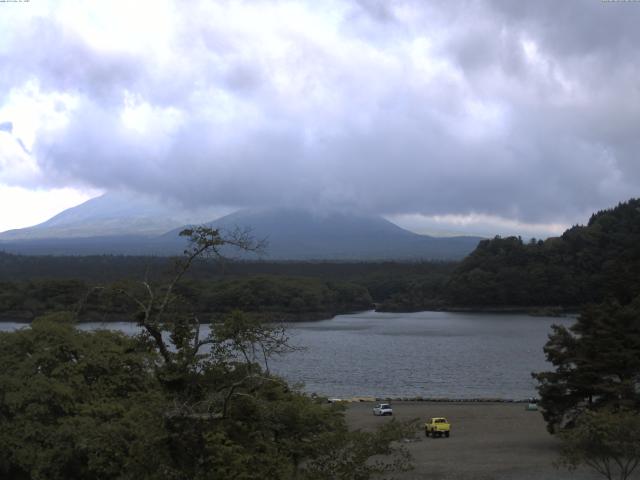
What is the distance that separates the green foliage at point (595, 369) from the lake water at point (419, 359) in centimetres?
1174

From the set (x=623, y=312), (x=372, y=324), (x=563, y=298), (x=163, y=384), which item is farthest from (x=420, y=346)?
(x=163, y=384)

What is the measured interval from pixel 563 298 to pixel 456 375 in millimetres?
51220

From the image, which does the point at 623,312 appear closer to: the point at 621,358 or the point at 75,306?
the point at 621,358

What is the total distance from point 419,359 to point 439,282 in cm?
5589

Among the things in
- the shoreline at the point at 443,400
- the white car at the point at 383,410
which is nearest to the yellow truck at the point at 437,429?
the white car at the point at 383,410

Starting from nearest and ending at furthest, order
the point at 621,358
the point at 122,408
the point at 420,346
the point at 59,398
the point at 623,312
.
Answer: the point at 122,408
the point at 59,398
the point at 621,358
the point at 623,312
the point at 420,346

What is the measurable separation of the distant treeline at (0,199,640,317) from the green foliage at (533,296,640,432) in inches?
2021

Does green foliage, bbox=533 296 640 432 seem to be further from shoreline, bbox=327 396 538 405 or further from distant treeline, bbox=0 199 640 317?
distant treeline, bbox=0 199 640 317

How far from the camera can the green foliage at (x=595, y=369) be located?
17984mm

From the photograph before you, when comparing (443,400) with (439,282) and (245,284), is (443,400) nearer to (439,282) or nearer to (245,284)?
(245,284)

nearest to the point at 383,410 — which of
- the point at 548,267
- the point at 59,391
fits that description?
the point at 59,391

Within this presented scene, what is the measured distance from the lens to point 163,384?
7219 millimetres

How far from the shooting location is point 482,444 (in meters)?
20.4

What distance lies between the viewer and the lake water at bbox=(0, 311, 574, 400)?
113 ft
